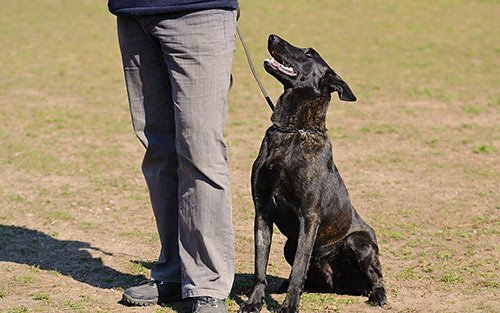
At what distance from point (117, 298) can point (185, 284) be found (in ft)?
2.03

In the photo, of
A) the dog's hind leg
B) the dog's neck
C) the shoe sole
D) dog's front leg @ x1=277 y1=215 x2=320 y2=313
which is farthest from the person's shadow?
the dog's neck

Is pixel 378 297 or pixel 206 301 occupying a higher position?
pixel 206 301

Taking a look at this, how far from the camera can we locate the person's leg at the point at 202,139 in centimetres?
456

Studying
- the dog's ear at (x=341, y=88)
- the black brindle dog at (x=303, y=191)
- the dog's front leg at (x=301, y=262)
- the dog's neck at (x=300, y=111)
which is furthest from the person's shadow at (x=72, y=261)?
the dog's ear at (x=341, y=88)

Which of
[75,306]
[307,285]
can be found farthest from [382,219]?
[75,306]

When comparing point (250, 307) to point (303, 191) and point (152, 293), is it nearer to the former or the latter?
point (152, 293)

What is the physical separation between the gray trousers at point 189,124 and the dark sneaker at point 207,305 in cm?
4

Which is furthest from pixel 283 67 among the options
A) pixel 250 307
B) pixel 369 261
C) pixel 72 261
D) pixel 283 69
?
pixel 72 261

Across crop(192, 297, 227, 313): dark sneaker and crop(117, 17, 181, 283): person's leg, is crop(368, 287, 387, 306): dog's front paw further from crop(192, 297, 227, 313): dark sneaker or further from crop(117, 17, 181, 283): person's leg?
crop(117, 17, 181, 283): person's leg

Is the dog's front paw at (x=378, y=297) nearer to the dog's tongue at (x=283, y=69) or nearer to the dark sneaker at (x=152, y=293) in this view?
the dark sneaker at (x=152, y=293)

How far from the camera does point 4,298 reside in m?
5.16

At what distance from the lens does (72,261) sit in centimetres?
598

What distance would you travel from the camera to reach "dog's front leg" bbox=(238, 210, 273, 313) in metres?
4.90

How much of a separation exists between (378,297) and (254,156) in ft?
12.6
